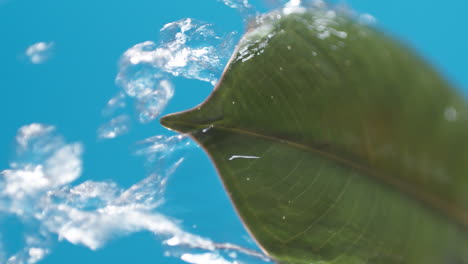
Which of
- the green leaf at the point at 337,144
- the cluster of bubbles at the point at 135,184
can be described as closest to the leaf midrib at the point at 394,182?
A: the green leaf at the point at 337,144

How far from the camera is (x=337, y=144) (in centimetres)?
45

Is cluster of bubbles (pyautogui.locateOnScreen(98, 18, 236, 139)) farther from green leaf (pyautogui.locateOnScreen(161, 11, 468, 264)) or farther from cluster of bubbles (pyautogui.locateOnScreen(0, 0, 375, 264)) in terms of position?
green leaf (pyautogui.locateOnScreen(161, 11, 468, 264))

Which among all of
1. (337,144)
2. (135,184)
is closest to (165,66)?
(135,184)

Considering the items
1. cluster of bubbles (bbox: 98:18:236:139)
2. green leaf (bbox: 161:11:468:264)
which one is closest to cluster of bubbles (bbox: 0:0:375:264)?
cluster of bubbles (bbox: 98:18:236:139)

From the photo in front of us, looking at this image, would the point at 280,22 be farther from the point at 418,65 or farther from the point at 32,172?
the point at 32,172

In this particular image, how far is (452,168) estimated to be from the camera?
349 mm

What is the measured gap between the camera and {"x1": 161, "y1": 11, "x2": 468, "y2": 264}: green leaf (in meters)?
0.36

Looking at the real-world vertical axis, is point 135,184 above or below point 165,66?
below

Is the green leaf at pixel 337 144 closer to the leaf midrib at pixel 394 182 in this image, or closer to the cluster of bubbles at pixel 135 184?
the leaf midrib at pixel 394 182

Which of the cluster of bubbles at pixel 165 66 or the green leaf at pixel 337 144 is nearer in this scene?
the green leaf at pixel 337 144

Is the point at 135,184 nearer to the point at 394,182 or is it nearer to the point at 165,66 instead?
the point at 165,66

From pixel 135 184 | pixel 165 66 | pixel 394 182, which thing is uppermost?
pixel 165 66

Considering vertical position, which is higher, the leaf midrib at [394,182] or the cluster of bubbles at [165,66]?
the cluster of bubbles at [165,66]

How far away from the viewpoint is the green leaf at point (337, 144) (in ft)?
1.19
